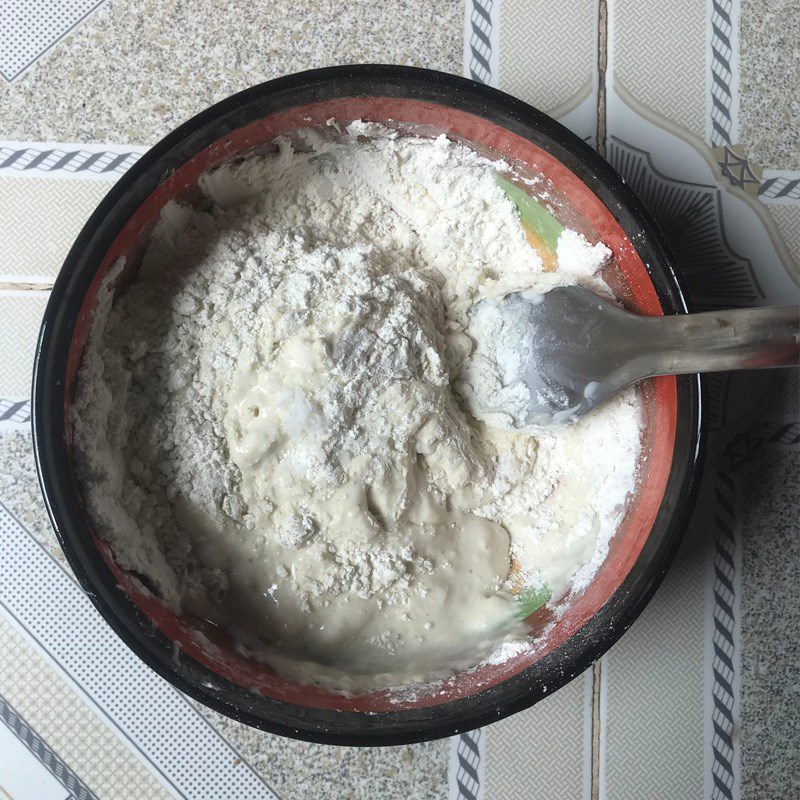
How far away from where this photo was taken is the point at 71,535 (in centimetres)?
56

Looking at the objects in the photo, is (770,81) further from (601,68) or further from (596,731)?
(596,731)

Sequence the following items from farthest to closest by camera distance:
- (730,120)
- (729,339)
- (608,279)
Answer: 1. (730,120)
2. (608,279)
3. (729,339)

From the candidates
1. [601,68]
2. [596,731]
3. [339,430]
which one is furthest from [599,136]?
[596,731]

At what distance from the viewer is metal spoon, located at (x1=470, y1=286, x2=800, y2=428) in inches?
22.2

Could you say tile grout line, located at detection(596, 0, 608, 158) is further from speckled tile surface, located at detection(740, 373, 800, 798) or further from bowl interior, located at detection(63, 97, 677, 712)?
speckled tile surface, located at detection(740, 373, 800, 798)

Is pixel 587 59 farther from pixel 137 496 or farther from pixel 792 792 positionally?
pixel 792 792

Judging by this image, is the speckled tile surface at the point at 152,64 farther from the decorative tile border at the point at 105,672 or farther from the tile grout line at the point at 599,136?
the decorative tile border at the point at 105,672

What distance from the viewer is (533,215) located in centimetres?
70

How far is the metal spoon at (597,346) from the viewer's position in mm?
564

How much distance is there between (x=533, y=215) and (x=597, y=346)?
172 millimetres

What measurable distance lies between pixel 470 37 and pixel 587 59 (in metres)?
0.14

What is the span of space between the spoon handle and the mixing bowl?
5 centimetres

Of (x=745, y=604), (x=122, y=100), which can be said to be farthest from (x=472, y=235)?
(x=745, y=604)

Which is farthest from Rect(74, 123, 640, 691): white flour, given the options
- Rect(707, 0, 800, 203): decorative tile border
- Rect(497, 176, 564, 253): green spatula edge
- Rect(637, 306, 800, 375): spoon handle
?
Rect(707, 0, 800, 203): decorative tile border
